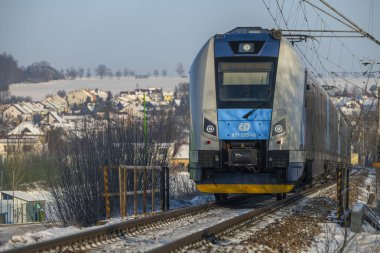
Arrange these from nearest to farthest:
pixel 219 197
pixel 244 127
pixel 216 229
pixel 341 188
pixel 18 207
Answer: pixel 216 229, pixel 341 188, pixel 244 127, pixel 219 197, pixel 18 207

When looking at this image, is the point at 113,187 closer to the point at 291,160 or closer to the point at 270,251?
the point at 291,160

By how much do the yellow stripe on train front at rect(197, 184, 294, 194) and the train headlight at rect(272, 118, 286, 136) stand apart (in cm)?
128

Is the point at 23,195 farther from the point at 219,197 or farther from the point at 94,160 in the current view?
the point at 219,197

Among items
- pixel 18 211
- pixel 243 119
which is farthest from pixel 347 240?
pixel 18 211

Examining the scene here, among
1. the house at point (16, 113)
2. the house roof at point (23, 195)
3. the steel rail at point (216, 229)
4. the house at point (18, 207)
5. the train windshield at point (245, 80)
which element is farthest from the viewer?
the house at point (16, 113)

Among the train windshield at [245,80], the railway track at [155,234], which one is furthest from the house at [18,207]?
the railway track at [155,234]

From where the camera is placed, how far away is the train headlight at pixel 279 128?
15.8m

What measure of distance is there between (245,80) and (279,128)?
142cm

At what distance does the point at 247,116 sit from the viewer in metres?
15.8

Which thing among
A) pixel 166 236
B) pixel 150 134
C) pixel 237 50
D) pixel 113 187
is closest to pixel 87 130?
pixel 150 134

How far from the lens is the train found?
1577 cm

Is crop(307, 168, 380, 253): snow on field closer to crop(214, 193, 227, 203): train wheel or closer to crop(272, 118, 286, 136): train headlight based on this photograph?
crop(272, 118, 286, 136): train headlight

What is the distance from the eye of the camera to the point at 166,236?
11.4 metres

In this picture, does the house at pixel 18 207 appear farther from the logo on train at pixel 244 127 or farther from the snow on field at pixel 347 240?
the snow on field at pixel 347 240
